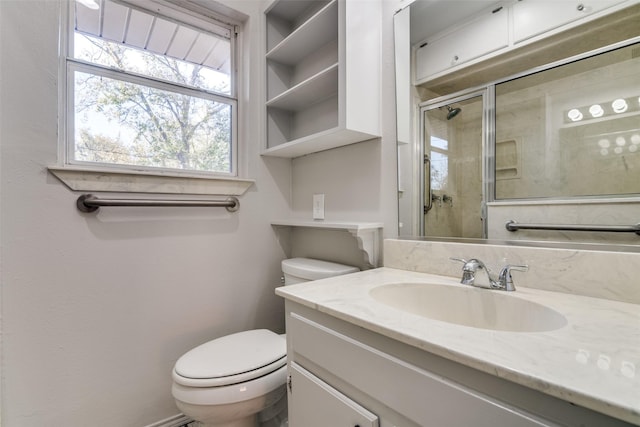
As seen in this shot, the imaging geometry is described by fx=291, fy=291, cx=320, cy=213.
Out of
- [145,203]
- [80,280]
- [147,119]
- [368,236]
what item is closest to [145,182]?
[145,203]

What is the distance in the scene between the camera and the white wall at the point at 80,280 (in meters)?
1.06

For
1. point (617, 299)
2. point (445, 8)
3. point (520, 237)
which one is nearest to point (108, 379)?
point (520, 237)

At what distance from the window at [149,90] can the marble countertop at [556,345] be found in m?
1.10

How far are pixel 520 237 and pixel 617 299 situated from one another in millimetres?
265

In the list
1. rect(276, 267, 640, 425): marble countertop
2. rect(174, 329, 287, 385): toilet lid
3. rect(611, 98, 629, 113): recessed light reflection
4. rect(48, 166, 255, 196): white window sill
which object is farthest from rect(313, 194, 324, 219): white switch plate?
rect(611, 98, 629, 113): recessed light reflection

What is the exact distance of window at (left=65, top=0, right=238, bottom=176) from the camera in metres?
1.26

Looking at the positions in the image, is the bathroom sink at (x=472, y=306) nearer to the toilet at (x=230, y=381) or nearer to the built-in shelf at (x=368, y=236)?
the built-in shelf at (x=368, y=236)

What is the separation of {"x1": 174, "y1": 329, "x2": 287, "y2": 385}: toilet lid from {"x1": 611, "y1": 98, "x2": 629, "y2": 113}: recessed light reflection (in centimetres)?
130

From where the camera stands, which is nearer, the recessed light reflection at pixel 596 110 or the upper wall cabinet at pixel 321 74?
the recessed light reflection at pixel 596 110

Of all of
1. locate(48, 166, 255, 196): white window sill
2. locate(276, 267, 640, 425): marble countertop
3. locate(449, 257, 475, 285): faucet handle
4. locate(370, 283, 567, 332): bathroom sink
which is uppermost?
locate(48, 166, 255, 196): white window sill

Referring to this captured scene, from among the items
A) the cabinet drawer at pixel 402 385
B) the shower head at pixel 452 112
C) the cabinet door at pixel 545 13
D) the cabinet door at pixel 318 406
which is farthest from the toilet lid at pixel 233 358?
the cabinet door at pixel 545 13

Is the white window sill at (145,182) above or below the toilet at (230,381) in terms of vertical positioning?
above

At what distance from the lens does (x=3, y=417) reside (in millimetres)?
1034

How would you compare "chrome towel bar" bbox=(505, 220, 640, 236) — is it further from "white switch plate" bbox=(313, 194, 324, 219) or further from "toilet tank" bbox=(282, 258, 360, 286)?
"white switch plate" bbox=(313, 194, 324, 219)
